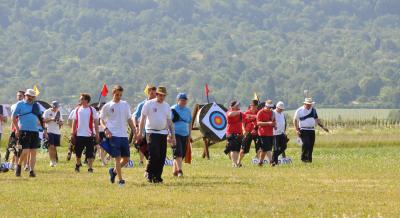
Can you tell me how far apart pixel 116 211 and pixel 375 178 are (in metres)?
8.86

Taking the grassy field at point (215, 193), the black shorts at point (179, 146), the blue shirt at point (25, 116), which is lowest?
the grassy field at point (215, 193)

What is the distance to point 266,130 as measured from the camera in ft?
110

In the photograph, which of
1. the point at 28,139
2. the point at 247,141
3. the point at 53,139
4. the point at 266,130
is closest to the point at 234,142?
the point at 247,141

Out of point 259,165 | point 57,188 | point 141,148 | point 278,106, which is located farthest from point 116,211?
point 278,106

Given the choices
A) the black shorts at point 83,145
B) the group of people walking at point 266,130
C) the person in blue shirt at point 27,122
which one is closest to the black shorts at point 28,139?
the person in blue shirt at point 27,122

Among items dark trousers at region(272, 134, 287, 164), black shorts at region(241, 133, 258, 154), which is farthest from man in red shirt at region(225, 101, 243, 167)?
dark trousers at region(272, 134, 287, 164)

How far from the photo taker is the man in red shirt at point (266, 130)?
33375 mm

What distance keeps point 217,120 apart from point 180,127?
16.6 meters

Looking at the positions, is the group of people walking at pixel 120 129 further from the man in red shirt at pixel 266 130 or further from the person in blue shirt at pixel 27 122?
the man in red shirt at pixel 266 130

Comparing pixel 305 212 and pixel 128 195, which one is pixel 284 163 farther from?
pixel 305 212

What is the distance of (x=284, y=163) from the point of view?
35156mm

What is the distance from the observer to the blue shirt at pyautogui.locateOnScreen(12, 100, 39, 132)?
27.3 m

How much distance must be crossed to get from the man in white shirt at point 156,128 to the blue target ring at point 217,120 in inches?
716

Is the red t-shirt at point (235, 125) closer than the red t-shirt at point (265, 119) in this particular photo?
No
